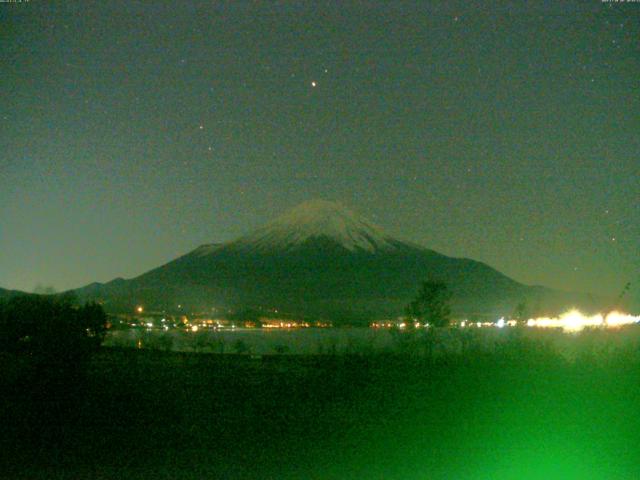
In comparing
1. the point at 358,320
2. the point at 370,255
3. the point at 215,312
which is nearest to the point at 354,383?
the point at 358,320

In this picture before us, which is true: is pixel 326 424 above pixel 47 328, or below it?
below

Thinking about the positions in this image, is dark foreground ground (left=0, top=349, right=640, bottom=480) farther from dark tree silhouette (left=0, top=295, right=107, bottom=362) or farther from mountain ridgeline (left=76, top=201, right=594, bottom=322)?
mountain ridgeline (left=76, top=201, right=594, bottom=322)

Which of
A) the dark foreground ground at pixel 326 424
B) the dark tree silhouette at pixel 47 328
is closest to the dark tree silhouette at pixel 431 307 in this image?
the dark foreground ground at pixel 326 424

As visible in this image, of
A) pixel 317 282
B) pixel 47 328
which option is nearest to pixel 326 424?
pixel 47 328

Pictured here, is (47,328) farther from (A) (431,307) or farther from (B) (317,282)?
(B) (317,282)

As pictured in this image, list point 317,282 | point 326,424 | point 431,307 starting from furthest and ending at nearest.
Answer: point 317,282
point 431,307
point 326,424
